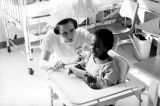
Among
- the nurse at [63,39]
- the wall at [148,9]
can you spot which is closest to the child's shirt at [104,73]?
the nurse at [63,39]

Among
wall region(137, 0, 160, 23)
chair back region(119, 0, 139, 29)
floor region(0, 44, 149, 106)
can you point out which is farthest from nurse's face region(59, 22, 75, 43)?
wall region(137, 0, 160, 23)

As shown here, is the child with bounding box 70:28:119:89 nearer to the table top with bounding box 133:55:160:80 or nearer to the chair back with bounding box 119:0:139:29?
the table top with bounding box 133:55:160:80

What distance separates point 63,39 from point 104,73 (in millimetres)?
690

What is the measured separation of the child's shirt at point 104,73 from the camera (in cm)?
199

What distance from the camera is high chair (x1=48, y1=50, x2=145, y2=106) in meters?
1.81

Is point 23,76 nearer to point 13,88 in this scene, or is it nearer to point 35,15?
point 13,88

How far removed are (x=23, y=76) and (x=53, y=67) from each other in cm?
141

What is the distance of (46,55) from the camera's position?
8.53 feet

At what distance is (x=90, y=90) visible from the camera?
1.90m

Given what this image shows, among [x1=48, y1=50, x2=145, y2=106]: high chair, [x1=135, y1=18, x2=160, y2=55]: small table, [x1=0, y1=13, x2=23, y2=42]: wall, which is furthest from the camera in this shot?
[x1=0, y1=13, x2=23, y2=42]: wall

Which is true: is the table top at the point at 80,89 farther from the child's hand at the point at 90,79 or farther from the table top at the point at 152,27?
the table top at the point at 152,27

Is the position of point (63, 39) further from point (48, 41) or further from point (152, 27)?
point (152, 27)

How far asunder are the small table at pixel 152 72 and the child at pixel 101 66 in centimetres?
19

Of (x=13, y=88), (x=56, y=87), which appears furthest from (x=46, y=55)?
(x=13, y=88)
